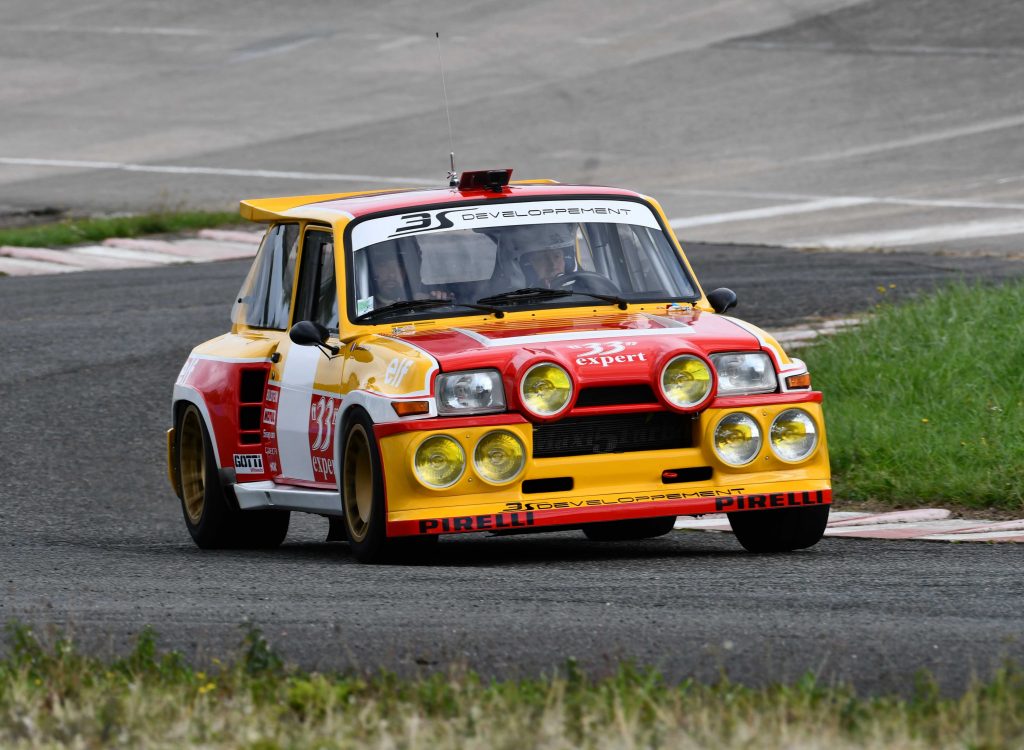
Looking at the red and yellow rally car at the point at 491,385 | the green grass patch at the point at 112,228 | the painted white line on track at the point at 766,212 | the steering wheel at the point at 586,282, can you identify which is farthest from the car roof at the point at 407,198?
the green grass patch at the point at 112,228

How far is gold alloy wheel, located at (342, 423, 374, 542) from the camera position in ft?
26.5

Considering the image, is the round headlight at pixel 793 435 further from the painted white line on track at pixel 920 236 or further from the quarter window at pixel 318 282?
the painted white line on track at pixel 920 236

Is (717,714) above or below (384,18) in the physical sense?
below

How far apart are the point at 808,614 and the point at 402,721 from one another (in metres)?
1.88

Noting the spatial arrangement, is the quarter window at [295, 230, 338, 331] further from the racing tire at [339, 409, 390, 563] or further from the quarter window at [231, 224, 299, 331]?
the racing tire at [339, 409, 390, 563]

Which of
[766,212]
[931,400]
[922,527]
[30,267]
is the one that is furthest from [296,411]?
[766,212]

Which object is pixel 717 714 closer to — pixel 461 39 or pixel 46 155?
pixel 46 155

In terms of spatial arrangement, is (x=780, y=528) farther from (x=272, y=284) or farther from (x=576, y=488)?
(x=272, y=284)

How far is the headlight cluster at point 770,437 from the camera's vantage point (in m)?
7.94

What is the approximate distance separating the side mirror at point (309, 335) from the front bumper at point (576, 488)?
98 cm

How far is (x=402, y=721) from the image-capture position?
4.74 meters

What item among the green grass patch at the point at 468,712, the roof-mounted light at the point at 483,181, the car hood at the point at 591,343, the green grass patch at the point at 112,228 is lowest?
the green grass patch at the point at 468,712

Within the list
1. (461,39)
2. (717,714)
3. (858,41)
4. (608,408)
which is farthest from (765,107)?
(717,714)

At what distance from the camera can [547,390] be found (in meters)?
7.68
